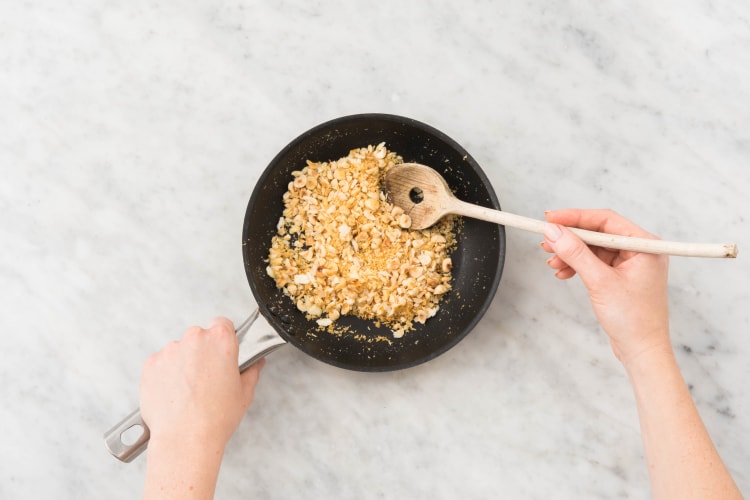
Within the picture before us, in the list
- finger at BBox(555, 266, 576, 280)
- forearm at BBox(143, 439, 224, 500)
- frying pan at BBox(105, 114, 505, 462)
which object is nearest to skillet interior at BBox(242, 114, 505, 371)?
frying pan at BBox(105, 114, 505, 462)

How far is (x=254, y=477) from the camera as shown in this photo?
3.45 ft

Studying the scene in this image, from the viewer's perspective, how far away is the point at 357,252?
1.01 meters

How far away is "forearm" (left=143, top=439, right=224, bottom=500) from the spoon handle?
0.53 meters

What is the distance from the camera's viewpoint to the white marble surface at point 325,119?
104cm

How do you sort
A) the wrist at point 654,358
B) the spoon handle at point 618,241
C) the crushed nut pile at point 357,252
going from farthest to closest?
the crushed nut pile at point 357,252
the wrist at point 654,358
the spoon handle at point 618,241

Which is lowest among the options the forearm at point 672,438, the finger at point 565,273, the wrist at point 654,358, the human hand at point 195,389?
the human hand at point 195,389

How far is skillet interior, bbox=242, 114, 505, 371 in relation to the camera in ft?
3.18

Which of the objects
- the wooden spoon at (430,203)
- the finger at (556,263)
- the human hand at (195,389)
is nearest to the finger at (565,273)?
the finger at (556,263)

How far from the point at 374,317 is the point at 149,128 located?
1.72 ft

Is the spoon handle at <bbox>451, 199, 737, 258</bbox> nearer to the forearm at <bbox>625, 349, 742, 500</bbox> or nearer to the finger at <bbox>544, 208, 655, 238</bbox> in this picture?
the finger at <bbox>544, 208, 655, 238</bbox>

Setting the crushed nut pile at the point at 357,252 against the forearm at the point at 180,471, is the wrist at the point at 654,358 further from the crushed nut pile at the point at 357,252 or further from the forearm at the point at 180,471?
the forearm at the point at 180,471

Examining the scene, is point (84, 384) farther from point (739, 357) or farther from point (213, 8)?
point (739, 357)

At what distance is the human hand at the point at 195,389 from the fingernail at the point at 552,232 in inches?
19.1

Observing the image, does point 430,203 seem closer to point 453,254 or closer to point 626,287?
point 453,254
